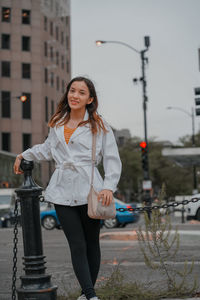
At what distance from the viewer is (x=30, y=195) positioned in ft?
14.5

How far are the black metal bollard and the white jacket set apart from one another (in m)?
0.14

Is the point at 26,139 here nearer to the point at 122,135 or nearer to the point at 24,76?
the point at 24,76

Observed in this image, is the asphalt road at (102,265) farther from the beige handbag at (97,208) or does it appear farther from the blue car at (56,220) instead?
the blue car at (56,220)

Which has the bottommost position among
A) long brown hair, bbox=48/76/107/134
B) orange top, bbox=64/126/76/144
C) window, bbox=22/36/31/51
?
orange top, bbox=64/126/76/144

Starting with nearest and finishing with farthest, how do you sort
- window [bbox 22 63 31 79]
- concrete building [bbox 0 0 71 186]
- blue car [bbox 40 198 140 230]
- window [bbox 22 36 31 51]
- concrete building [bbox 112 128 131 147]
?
blue car [bbox 40 198 140 230]
concrete building [bbox 0 0 71 186]
window [bbox 22 63 31 79]
window [bbox 22 36 31 51]
concrete building [bbox 112 128 131 147]

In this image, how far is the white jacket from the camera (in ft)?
14.2

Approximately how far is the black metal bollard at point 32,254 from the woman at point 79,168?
0.47 feet

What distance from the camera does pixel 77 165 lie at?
173 inches

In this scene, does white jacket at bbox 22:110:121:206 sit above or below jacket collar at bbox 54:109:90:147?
below

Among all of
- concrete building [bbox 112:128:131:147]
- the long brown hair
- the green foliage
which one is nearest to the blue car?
the green foliage

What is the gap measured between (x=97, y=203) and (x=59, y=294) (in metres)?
1.58

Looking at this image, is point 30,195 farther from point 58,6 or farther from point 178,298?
point 58,6

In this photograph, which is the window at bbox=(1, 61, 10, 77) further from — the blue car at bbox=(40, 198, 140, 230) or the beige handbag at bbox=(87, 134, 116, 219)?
the beige handbag at bbox=(87, 134, 116, 219)

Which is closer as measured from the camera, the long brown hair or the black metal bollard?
the black metal bollard
